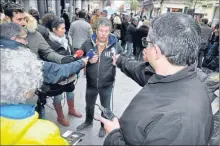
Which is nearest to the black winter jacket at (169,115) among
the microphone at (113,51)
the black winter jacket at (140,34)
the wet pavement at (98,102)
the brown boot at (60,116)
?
the microphone at (113,51)

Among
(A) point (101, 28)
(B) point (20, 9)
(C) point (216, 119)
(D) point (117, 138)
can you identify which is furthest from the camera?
(B) point (20, 9)

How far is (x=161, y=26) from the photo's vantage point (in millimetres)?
1270

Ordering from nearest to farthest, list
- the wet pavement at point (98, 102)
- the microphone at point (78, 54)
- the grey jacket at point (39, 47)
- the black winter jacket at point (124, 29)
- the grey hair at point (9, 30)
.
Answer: the grey hair at point (9, 30), the grey jacket at point (39, 47), the microphone at point (78, 54), the wet pavement at point (98, 102), the black winter jacket at point (124, 29)

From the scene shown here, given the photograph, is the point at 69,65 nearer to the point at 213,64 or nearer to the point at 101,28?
the point at 101,28

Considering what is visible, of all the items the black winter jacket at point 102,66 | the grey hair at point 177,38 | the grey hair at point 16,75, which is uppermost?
the grey hair at point 177,38

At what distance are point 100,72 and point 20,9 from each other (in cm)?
140

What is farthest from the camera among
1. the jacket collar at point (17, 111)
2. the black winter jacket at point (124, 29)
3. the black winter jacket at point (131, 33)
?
the black winter jacket at point (124, 29)

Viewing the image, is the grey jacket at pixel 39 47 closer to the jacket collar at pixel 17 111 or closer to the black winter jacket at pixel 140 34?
the jacket collar at pixel 17 111

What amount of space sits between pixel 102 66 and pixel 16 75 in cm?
181

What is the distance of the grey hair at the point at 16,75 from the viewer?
Result: 1120 millimetres

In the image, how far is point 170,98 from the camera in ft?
4.01

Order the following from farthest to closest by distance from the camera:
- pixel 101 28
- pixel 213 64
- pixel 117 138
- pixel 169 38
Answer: pixel 213 64, pixel 101 28, pixel 117 138, pixel 169 38

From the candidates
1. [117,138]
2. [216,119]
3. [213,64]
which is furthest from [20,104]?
[213,64]

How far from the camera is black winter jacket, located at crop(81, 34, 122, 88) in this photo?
288 centimetres
